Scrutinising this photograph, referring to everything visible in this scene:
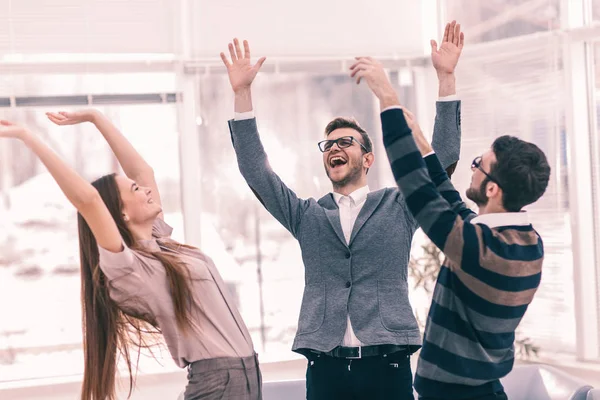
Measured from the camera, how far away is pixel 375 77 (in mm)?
2105

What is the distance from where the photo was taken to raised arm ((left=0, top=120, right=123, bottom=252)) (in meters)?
1.90

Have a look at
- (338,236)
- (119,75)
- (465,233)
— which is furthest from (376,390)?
(119,75)

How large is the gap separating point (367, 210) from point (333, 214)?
0.13 m

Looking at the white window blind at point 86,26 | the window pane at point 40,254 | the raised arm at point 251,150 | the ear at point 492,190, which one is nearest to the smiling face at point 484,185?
the ear at point 492,190

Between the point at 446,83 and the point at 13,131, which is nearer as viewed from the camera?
the point at 13,131

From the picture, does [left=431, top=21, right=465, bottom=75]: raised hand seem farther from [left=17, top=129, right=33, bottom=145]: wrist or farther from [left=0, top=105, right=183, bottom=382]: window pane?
[left=0, top=105, right=183, bottom=382]: window pane

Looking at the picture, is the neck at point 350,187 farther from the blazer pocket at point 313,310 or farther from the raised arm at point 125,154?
the raised arm at point 125,154

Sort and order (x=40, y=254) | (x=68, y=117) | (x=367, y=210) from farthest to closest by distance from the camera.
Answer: (x=40, y=254), (x=367, y=210), (x=68, y=117)

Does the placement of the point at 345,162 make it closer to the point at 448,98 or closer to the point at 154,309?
the point at 448,98

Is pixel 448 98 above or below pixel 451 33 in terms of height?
below

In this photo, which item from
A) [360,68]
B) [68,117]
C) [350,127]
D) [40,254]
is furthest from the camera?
[40,254]

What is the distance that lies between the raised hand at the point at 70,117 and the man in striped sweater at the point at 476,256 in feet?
3.09

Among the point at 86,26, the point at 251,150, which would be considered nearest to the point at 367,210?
the point at 251,150

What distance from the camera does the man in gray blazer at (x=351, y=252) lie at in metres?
2.53
